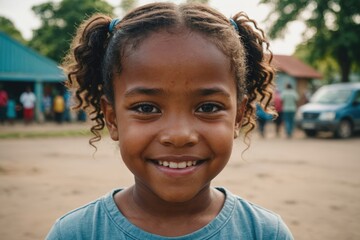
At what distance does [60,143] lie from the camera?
1130 cm

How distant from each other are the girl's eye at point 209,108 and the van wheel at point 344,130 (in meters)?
11.5

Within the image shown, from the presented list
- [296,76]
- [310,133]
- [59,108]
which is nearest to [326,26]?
[296,76]

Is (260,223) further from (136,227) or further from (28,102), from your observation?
(28,102)

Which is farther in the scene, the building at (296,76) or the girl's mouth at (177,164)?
the building at (296,76)

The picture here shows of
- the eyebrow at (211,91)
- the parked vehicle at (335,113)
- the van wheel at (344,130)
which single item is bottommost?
the van wheel at (344,130)

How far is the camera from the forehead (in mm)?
1469

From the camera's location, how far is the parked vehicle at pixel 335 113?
11828 mm

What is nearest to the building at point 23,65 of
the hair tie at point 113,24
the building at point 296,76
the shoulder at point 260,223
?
the hair tie at point 113,24

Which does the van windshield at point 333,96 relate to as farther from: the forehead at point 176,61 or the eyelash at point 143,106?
the eyelash at point 143,106

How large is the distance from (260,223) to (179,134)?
0.57m

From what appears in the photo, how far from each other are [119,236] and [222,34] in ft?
3.27

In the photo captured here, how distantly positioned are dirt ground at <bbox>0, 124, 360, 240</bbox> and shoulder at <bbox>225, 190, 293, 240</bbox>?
2.99ft

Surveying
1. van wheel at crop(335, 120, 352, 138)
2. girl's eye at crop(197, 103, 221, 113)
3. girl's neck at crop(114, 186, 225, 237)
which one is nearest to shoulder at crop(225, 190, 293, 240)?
girl's neck at crop(114, 186, 225, 237)

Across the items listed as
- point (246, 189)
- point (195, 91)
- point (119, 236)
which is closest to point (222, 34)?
point (195, 91)
